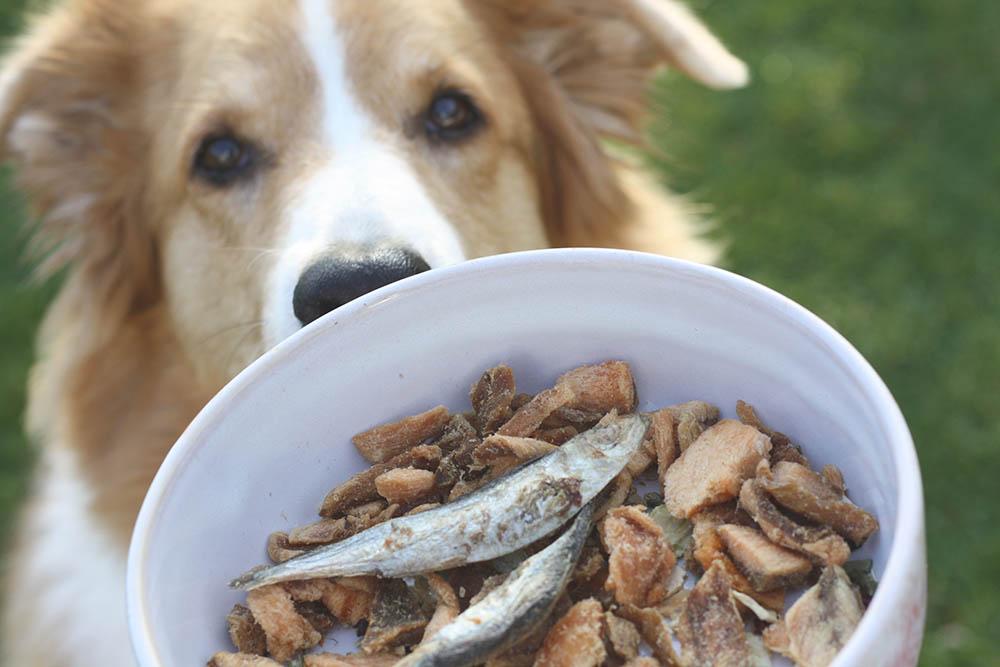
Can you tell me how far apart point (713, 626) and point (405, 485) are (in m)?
0.43

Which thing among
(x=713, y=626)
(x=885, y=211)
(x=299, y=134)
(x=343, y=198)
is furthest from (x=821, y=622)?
(x=885, y=211)

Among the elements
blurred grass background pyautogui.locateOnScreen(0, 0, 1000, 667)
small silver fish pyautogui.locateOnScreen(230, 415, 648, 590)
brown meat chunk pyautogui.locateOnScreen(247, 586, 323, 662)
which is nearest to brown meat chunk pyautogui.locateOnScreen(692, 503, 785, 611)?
small silver fish pyautogui.locateOnScreen(230, 415, 648, 590)

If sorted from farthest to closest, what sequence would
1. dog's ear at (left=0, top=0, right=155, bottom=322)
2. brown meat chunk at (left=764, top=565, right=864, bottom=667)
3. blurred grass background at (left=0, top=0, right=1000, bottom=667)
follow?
blurred grass background at (left=0, top=0, right=1000, bottom=667) < dog's ear at (left=0, top=0, right=155, bottom=322) < brown meat chunk at (left=764, top=565, right=864, bottom=667)

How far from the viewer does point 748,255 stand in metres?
3.85

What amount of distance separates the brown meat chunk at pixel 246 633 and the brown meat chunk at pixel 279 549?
81mm

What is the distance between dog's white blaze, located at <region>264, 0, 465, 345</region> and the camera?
5.89ft

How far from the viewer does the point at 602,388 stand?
1427mm

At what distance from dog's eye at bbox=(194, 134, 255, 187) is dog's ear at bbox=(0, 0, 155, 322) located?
0.26 meters

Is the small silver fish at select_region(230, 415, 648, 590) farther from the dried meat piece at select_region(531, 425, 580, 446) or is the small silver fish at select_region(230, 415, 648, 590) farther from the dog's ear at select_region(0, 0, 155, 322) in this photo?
the dog's ear at select_region(0, 0, 155, 322)

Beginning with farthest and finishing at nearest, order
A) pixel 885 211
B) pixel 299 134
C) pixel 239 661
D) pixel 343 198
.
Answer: pixel 885 211, pixel 299 134, pixel 343 198, pixel 239 661

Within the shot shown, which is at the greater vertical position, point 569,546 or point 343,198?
point 343,198

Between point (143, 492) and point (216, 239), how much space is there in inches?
23.9

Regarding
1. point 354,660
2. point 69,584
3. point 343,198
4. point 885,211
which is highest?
point 343,198

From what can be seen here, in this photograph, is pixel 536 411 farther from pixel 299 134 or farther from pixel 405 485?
pixel 299 134
